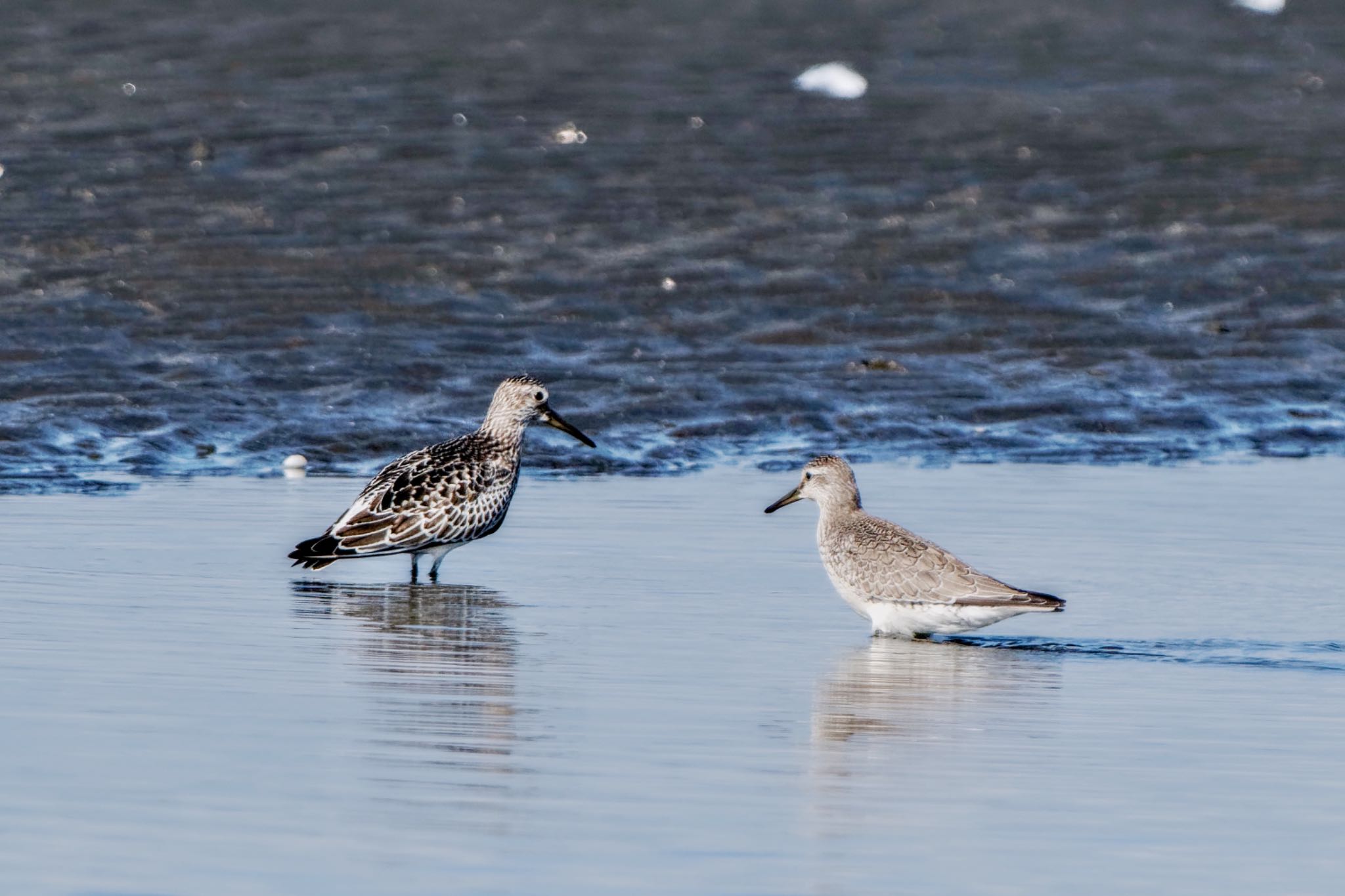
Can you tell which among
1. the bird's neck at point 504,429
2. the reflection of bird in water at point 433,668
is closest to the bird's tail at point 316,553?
the reflection of bird in water at point 433,668

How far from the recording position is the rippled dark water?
15641 mm

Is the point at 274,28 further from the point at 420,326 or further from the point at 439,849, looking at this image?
A: the point at 439,849

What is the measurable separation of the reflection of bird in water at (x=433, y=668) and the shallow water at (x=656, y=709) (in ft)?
0.09

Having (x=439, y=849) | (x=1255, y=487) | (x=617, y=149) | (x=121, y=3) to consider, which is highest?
(x=121, y=3)

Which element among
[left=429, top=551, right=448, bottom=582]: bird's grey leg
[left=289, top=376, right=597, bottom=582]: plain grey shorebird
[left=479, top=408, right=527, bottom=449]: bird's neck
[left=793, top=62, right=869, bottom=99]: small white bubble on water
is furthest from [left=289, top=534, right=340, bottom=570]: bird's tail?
[left=793, top=62, right=869, bottom=99]: small white bubble on water

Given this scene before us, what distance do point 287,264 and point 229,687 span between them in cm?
1018

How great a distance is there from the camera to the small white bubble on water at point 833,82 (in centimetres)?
2325

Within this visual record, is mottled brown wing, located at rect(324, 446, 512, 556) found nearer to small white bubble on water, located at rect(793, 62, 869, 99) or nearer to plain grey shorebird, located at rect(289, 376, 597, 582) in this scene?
plain grey shorebird, located at rect(289, 376, 597, 582)

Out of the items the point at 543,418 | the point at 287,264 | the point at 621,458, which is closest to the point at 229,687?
the point at 543,418

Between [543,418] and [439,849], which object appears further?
[543,418]

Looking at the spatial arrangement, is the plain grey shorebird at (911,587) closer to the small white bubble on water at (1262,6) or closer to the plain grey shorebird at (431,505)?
the plain grey shorebird at (431,505)

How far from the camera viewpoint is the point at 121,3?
23953 millimetres

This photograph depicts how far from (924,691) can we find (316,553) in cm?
318

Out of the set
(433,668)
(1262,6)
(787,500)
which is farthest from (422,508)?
(1262,6)
